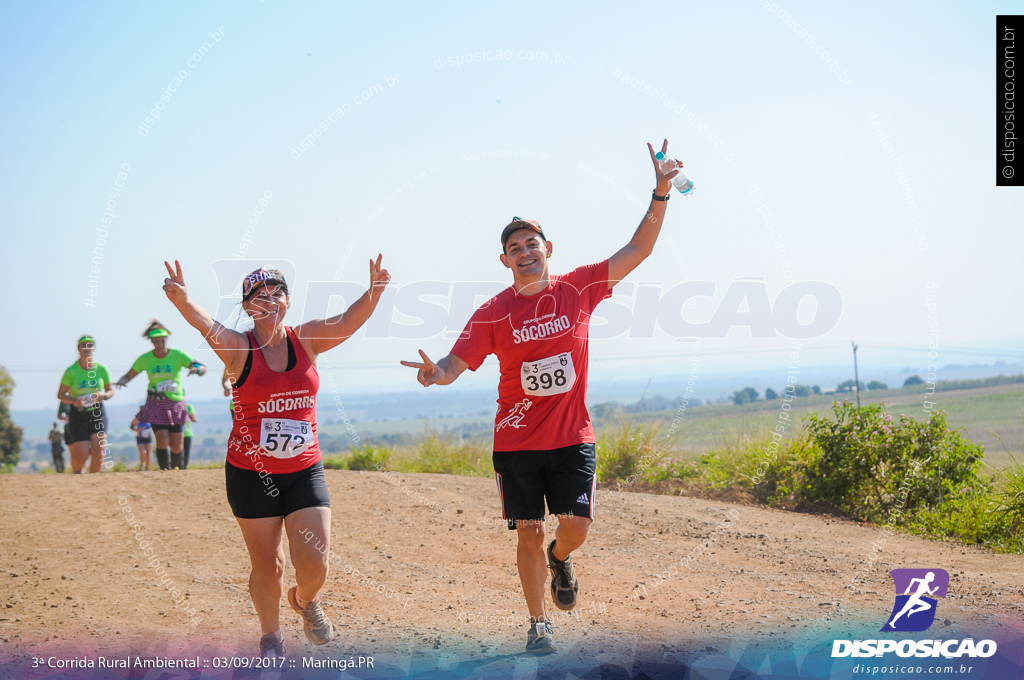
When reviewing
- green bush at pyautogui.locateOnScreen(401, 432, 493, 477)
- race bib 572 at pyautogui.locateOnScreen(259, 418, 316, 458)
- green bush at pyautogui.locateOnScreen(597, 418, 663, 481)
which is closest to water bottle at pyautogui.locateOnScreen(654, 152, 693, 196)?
race bib 572 at pyautogui.locateOnScreen(259, 418, 316, 458)

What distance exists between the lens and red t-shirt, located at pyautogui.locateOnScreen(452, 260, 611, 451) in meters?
4.44

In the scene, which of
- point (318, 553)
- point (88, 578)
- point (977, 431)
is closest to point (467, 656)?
point (318, 553)

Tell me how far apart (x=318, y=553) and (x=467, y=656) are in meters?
1.11

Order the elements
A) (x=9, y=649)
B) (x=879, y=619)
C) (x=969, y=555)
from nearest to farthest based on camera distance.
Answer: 1. (x=9, y=649)
2. (x=879, y=619)
3. (x=969, y=555)

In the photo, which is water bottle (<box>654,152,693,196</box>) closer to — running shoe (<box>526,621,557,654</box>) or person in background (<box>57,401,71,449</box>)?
running shoe (<box>526,621,557,654</box>)

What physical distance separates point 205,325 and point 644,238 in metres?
2.59

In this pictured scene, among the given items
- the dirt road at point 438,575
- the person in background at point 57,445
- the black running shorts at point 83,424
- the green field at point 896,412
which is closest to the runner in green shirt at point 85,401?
the black running shorts at point 83,424

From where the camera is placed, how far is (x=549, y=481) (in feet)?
15.0

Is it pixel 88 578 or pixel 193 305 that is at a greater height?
pixel 193 305

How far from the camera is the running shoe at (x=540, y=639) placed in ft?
14.5

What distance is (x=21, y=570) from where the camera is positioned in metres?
6.11

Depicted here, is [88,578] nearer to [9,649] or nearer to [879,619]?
[9,649]

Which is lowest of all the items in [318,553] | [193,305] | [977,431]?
[977,431]

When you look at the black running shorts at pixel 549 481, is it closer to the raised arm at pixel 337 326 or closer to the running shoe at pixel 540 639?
the running shoe at pixel 540 639
